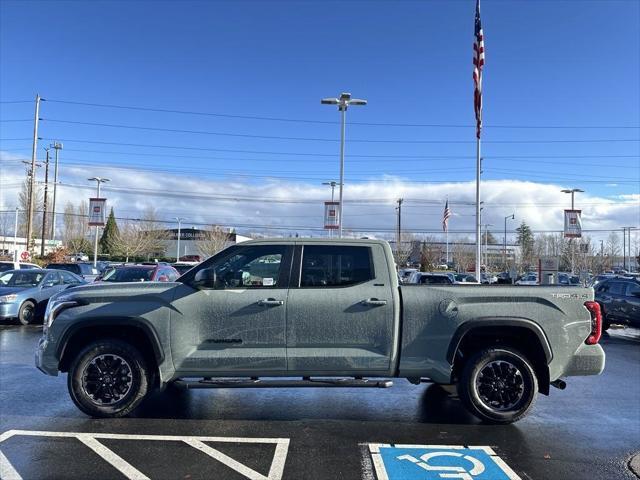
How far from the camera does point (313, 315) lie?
5504 mm

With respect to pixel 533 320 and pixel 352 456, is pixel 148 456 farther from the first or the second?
pixel 533 320

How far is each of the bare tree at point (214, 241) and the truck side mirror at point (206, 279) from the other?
67.1 meters

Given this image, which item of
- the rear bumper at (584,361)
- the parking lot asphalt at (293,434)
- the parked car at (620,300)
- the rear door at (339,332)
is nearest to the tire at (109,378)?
the parking lot asphalt at (293,434)

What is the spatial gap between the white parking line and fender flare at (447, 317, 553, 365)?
1999mm

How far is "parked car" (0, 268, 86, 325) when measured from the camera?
13.9 m

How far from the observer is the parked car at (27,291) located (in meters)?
13.9

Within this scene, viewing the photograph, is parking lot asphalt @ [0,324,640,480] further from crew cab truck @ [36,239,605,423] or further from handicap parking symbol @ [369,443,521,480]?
crew cab truck @ [36,239,605,423]

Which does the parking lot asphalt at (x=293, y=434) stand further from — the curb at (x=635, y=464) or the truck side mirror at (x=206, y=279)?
the truck side mirror at (x=206, y=279)

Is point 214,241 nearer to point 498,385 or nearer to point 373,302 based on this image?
point 373,302

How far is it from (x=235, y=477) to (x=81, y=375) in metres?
2.38

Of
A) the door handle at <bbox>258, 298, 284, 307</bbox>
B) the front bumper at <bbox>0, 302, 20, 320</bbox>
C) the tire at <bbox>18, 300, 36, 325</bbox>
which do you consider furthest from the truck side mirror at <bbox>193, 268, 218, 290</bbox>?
the tire at <bbox>18, 300, 36, 325</bbox>

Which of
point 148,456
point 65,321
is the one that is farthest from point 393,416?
point 65,321

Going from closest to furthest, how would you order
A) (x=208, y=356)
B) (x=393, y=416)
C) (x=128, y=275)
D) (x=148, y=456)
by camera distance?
(x=148, y=456) → (x=208, y=356) → (x=393, y=416) → (x=128, y=275)

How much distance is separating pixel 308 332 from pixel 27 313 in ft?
39.4
